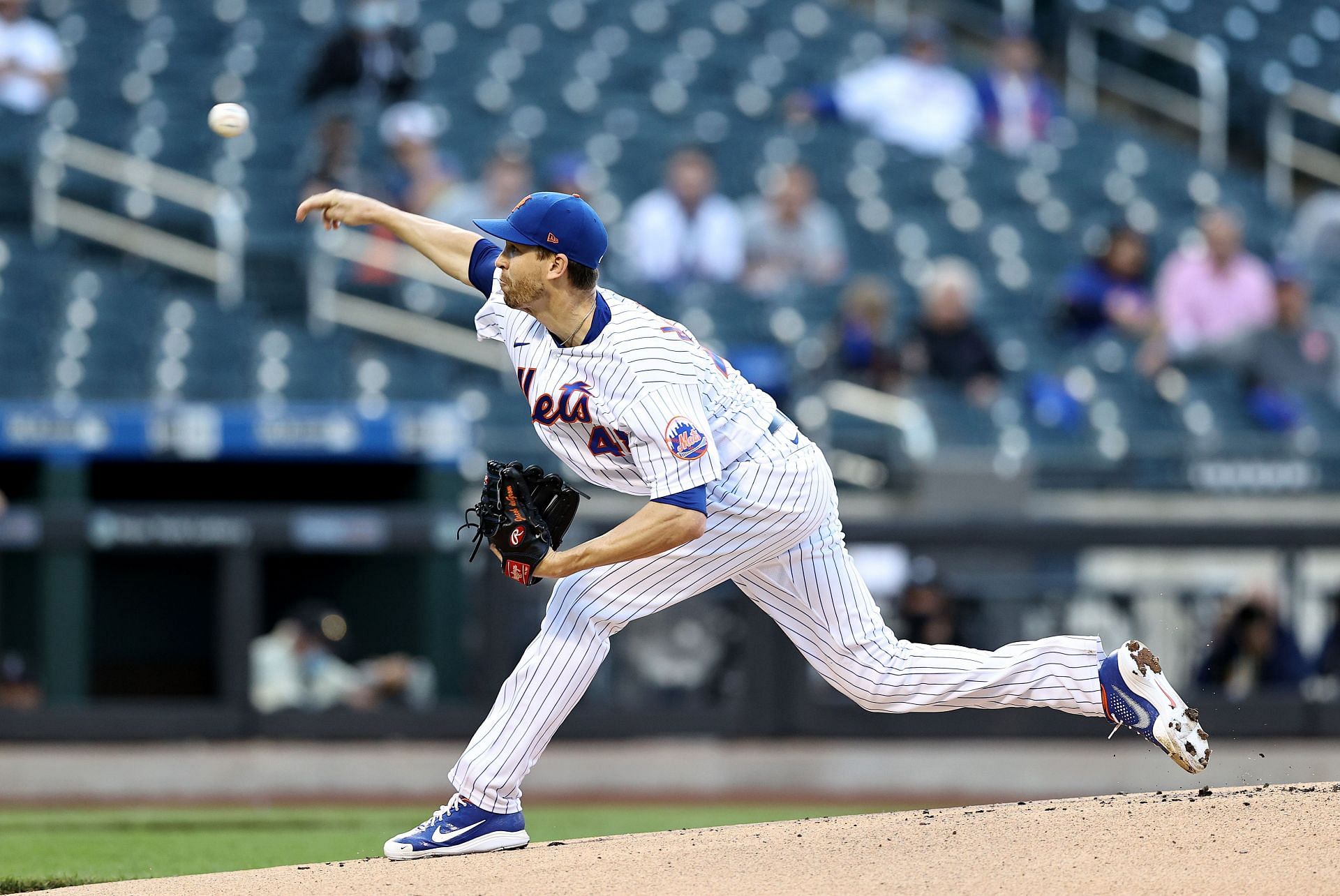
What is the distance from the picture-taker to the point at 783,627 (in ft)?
15.3

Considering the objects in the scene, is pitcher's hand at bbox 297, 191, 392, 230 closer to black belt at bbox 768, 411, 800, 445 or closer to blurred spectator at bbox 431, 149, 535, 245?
black belt at bbox 768, 411, 800, 445

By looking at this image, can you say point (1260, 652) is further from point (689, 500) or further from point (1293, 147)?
point (1293, 147)

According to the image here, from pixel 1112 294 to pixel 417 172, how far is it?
4105 millimetres

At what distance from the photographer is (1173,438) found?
9922 mm

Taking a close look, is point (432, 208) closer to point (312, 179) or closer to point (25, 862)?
point (312, 179)

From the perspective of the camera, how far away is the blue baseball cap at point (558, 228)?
416cm

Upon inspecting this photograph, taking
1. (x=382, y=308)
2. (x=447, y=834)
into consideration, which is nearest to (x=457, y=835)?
(x=447, y=834)

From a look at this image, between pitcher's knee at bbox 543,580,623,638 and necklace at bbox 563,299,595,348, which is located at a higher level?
necklace at bbox 563,299,595,348

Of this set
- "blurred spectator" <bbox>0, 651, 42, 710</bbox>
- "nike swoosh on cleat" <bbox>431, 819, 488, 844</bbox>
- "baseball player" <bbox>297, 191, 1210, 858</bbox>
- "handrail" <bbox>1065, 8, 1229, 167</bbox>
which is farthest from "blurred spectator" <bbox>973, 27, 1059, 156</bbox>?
"nike swoosh on cleat" <bbox>431, 819, 488, 844</bbox>

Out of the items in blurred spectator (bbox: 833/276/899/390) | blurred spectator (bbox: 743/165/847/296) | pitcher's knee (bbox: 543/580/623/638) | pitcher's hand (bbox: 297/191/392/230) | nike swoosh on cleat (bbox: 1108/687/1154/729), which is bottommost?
nike swoosh on cleat (bbox: 1108/687/1154/729)

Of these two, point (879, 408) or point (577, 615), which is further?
point (879, 408)

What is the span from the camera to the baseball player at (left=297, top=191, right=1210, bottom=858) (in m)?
4.14

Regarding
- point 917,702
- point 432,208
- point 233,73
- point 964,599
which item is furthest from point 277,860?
point 233,73

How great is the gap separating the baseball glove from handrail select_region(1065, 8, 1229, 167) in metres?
9.71
